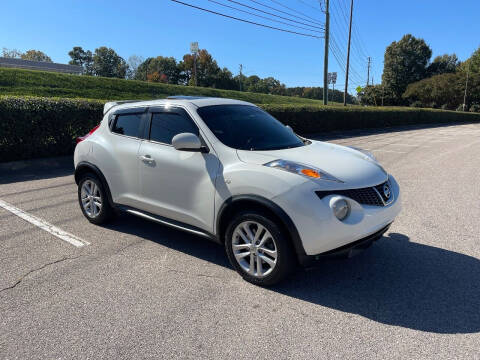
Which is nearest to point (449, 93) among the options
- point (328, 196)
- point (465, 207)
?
point (465, 207)

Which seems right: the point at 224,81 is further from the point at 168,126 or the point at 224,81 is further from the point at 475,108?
the point at 168,126

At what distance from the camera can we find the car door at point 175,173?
3578 mm

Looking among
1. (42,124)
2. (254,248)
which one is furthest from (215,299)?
(42,124)

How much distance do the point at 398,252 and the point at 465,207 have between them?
2.57 metres

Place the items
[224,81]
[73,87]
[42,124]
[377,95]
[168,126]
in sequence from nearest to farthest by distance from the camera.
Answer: [168,126]
[42,124]
[73,87]
[377,95]
[224,81]

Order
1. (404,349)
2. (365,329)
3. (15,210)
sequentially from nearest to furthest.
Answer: (404,349)
(365,329)
(15,210)

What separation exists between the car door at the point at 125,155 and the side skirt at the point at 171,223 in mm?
76

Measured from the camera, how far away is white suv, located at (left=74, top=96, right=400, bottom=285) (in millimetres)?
3023

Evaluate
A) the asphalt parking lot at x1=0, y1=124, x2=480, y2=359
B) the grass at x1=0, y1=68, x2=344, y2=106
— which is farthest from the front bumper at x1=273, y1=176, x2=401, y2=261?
the grass at x1=0, y1=68, x2=344, y2=106

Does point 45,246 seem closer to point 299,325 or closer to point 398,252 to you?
point 299,325

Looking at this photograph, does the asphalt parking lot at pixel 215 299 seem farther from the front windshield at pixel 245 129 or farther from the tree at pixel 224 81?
the tree at pixel 224 81

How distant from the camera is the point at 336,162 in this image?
11.5 feet

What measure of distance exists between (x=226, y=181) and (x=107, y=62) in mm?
113701

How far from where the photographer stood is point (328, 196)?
9.92ft
